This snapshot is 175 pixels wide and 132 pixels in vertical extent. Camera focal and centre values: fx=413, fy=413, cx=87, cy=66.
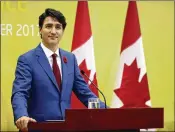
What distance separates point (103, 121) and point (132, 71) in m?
2.67

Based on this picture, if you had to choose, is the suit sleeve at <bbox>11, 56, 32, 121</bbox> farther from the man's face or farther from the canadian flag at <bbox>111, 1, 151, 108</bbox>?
the canadian flag at <bbox>111, 1, 151, 108</bbox>

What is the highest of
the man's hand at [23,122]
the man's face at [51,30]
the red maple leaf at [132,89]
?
the man's face at [51,30]

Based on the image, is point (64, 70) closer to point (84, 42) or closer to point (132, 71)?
point (84, 42)

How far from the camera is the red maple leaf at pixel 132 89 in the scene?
4.68 metres

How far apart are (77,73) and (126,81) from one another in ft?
6.11

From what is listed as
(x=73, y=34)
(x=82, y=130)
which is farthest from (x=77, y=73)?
(x=73, y=34)

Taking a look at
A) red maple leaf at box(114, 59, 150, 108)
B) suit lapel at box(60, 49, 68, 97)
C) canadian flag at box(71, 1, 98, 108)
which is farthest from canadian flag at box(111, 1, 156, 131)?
suit lapel at box(60, 49, 68, 97)

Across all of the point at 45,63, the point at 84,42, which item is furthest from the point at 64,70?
the point at 84,42

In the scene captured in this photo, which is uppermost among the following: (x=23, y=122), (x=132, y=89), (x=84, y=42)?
(x=84, y=42)

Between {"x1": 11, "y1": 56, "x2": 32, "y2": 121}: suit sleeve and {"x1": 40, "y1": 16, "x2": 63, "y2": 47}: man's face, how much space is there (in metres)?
0.22

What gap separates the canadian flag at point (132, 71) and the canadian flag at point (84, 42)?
35 centimetres

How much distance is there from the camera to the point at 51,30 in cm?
275

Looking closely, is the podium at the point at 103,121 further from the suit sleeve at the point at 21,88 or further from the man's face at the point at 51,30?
the man's face at the point at 51,30

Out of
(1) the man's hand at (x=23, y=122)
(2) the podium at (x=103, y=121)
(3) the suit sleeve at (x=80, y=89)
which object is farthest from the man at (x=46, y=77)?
(2) the podium at (x=103, y=121)
